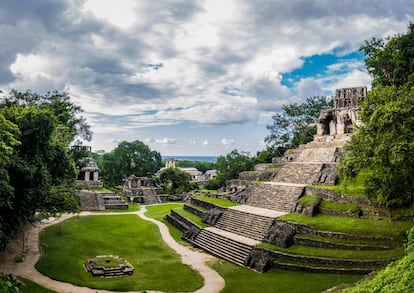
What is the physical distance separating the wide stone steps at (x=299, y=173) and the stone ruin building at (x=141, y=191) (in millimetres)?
21380

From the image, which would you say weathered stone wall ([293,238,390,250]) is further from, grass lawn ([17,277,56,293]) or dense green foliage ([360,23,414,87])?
dense green foliage ([360,23,414,87])

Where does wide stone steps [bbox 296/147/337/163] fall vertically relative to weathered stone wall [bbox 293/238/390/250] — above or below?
above

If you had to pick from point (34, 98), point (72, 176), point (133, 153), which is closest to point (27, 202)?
point (72, 176)

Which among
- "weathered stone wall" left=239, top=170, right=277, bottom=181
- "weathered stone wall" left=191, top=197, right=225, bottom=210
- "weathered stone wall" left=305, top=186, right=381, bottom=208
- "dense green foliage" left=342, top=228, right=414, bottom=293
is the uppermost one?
"weathered stone wall" left=239, top=170, right=277, bottom=181

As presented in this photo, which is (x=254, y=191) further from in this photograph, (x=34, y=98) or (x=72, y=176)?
(x=34, y=98)

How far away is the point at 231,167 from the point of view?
45.2 metres

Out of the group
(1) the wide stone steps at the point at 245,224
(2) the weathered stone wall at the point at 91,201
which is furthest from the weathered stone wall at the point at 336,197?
(2) the weathered stone wall at the point at 91,201

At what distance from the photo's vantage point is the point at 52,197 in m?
18.3

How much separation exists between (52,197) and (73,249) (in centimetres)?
358

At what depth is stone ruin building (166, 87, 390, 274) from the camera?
16.8 metres

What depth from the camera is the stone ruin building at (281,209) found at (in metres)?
16.8

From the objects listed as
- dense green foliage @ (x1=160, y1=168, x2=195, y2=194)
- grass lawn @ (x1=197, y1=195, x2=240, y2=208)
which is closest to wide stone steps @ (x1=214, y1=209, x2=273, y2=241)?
grass lawn @ (x1=197, y1=195, x2=240, y2=208)

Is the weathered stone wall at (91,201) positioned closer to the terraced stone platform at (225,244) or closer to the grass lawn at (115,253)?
the grass lawn at (115,253)

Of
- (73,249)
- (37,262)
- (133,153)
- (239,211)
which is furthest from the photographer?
(133,153)
